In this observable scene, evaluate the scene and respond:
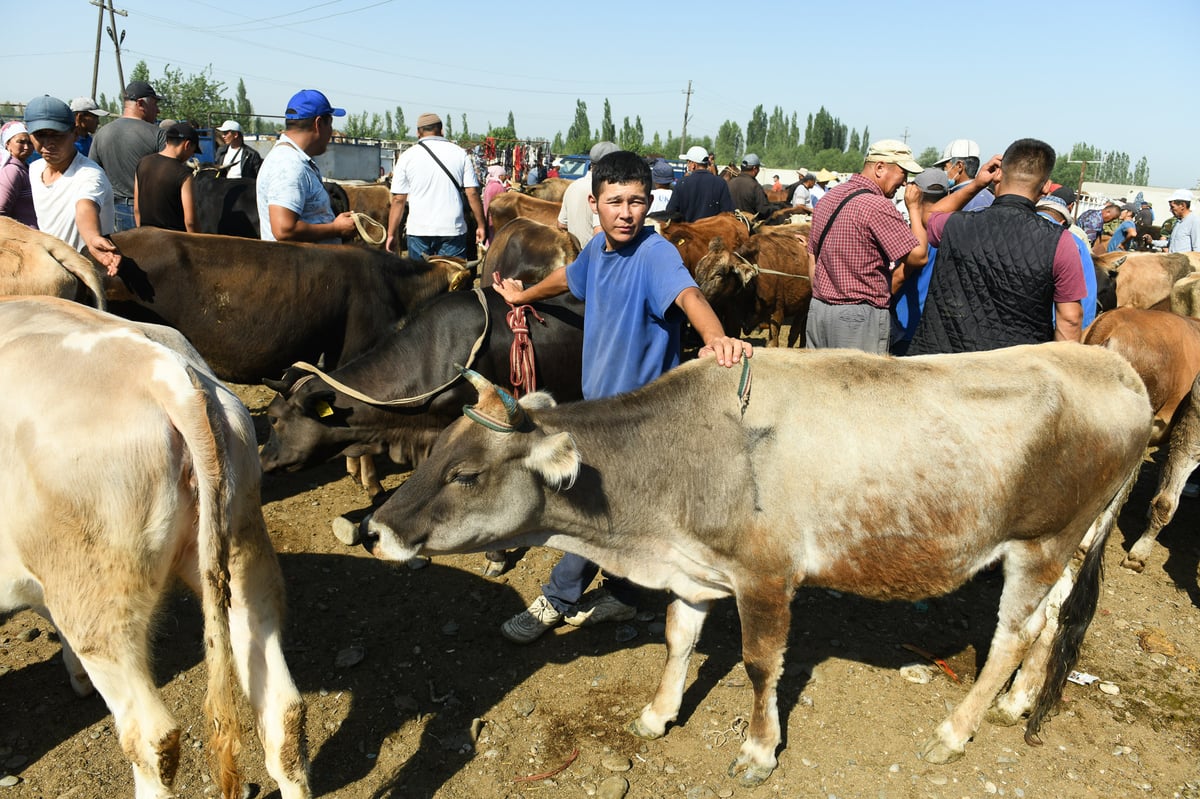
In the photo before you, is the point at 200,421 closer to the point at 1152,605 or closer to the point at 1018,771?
the point at 1018,771

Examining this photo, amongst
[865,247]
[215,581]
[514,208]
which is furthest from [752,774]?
[514,208]

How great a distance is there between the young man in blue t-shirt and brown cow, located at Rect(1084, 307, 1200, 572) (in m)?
3.50

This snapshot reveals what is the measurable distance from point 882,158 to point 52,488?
→ 14.3 ft

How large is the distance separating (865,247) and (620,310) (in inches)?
72.2

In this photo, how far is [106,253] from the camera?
4.80m

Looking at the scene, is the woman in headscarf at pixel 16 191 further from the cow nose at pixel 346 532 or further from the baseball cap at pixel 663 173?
the baseball cap at pixel 663 173

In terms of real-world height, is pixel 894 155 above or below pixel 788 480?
above

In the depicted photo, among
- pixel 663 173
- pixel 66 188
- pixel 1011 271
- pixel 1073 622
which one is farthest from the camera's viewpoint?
pixel 663 173

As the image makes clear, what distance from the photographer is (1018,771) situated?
330 centimetres

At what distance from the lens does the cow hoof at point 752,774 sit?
3170 millimetres

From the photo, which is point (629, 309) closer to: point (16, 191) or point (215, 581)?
point (215, 581)

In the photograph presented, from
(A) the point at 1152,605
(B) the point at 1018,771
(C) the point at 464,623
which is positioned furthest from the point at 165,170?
(A) the point at 1152,605

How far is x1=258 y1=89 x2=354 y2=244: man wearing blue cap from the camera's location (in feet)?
18.1

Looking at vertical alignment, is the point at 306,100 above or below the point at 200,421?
above
